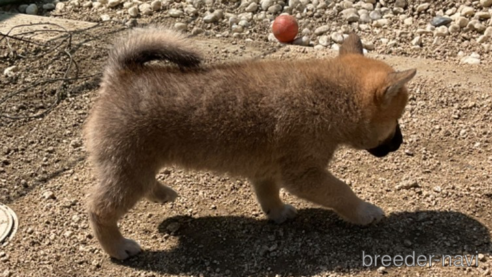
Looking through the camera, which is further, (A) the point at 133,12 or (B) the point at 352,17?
(A) the point at 133,12

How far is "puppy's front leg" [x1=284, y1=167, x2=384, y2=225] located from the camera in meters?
4.26

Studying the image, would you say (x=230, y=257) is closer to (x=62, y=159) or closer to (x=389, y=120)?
(x=389, y=120)

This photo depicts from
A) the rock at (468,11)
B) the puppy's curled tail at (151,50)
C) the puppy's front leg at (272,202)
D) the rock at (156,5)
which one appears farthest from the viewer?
the rock at (156,5)

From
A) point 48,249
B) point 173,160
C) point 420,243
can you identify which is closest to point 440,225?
point 420,243

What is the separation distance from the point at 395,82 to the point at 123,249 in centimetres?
224

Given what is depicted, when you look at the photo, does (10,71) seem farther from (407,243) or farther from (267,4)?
(407,243)

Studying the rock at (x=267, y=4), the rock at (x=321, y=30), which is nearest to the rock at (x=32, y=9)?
the rock at (x=267, y=4)

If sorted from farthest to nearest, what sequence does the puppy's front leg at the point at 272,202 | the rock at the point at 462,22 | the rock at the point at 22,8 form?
the rock at the point at 22,8 → the rock at the point at 462,22 → the puppy's front leg at the point at 272,202

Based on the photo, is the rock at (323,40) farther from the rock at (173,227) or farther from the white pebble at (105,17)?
the rock at (173,227)

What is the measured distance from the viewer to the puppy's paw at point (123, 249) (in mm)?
4371

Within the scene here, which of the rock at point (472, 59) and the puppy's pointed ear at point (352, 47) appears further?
the rock at point (472, 59)

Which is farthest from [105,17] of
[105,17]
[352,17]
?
[352,17]

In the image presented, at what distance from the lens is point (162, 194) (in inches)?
192

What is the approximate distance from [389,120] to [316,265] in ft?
3.78
